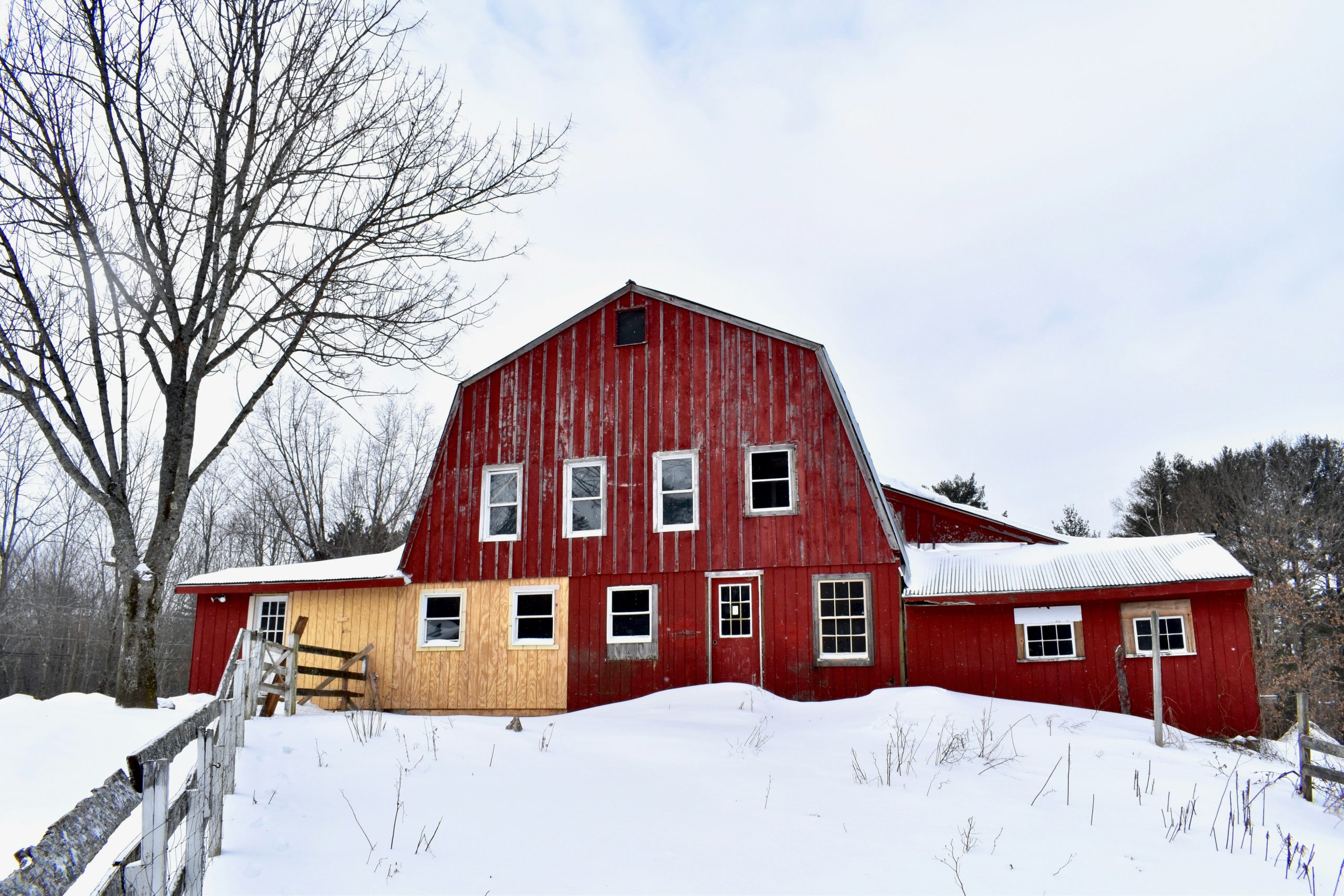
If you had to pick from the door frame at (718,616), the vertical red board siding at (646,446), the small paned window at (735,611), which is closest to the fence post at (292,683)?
the vertical red board siding at (646,446)

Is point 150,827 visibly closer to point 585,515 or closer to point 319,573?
point 585,515

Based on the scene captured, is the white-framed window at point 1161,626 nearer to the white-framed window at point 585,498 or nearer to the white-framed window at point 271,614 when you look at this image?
the white-framed window at point 585,498

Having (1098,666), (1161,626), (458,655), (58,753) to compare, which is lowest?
(58,753)

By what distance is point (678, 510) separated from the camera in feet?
55.5

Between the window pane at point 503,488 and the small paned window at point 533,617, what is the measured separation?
1.85m

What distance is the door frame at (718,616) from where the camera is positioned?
52.2ft

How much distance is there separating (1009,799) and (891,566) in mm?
8383

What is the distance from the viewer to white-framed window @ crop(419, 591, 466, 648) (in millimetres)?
17734

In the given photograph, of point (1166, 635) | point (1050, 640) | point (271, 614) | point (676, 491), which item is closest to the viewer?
point (1166, 635)

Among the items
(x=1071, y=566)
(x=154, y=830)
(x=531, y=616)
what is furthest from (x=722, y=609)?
(x=154, y=830)

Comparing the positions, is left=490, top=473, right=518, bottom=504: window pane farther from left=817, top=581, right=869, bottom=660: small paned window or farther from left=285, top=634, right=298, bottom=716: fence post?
left=817, top=581, right=869, bottom=660: small paned window

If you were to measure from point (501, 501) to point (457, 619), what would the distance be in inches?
96.5

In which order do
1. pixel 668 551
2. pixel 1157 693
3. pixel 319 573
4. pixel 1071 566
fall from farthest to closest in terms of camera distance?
1. pixel 319 573
2. pixel 668 551
3. pixel 1071 566
4. pixel 1157 693

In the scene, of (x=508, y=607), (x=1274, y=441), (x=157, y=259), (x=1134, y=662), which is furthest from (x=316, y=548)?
(x=1274, y=441)
